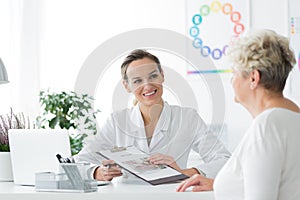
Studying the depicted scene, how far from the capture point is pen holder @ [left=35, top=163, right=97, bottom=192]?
1998 mm

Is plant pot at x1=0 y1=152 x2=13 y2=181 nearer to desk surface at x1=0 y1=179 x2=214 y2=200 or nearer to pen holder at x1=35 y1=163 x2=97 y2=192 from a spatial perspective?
desk surface at x1=0 y1=179 x2=214 y2=200

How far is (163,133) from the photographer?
2611 millimetres

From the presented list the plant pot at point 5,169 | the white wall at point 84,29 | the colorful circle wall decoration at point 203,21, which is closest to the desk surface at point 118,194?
the plant pot at point 5,169

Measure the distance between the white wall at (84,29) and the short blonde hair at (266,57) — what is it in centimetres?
210

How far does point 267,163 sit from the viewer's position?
157 cm

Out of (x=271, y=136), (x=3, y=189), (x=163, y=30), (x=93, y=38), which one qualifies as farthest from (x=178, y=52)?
(x=271, y=136)

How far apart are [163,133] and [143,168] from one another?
19.9 inches

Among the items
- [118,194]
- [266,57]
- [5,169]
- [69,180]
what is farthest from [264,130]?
[5,169]

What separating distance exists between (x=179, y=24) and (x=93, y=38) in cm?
64

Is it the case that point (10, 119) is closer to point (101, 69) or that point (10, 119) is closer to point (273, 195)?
point (101, 69)

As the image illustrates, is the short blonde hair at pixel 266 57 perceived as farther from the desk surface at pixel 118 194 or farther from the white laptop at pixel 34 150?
the white laptop at pixel 34 150

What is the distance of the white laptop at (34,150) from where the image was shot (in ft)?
7.30

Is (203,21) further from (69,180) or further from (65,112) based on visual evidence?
(69,180)

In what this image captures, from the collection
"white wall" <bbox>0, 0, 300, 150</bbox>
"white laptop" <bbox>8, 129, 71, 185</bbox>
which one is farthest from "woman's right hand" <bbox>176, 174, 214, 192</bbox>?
"white wall" <bbox>0, 0, 300, 150</bbox>
